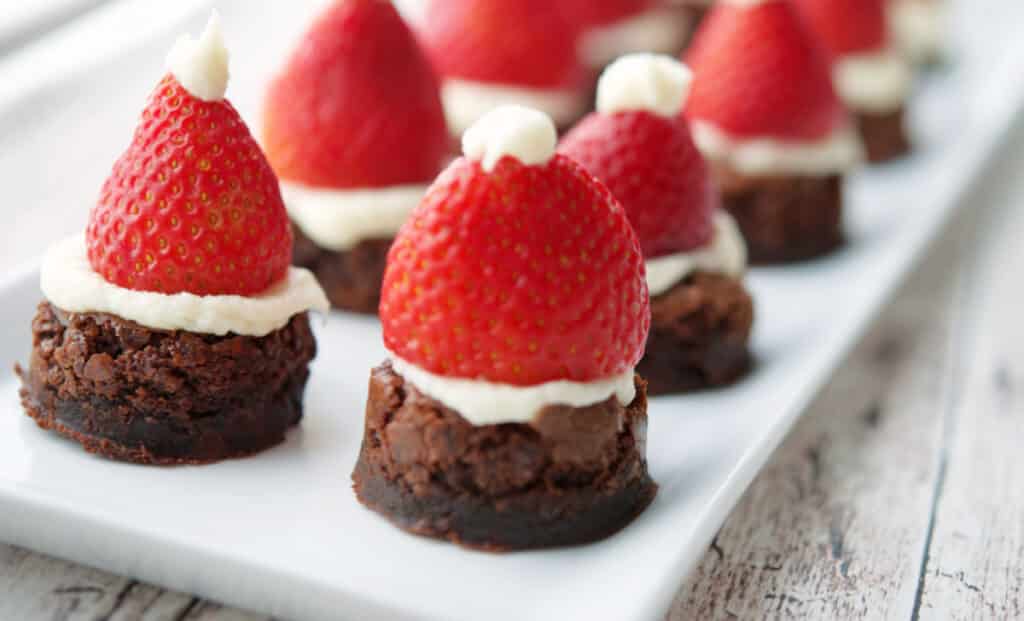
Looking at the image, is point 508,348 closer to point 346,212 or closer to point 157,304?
point 157,304

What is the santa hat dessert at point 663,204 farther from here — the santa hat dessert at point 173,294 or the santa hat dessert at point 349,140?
the santa hat dessert at point 173,294

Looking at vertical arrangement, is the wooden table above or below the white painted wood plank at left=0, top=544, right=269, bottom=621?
below

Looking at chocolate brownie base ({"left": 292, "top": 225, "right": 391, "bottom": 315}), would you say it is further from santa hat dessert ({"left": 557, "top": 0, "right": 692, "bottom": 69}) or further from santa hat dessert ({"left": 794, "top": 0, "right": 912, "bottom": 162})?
santa hat dessert ({"left": 794, "top": 0, "right": 912, "bottom": 162})

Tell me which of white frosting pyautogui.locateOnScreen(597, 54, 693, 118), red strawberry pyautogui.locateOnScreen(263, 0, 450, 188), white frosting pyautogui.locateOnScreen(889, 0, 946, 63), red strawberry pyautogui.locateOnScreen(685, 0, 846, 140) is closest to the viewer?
white frosting pyautogui.locateOnScreen(597, 54, 693, 118)

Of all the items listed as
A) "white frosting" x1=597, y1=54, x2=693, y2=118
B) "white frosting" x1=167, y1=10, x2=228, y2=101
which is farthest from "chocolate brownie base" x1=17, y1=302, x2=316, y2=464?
"white frosting" x1=597, y1=54, x2=693, y2=118

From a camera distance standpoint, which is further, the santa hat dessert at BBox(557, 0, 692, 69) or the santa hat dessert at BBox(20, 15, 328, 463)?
the santa hat dessert at BBox(557, 0, 692, 69)

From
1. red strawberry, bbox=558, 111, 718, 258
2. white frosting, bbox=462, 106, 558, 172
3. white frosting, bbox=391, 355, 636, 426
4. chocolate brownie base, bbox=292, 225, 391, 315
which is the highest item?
white frosting, bbox=462, 106, 558, 172
